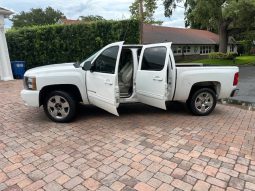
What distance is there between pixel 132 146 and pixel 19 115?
142 inches

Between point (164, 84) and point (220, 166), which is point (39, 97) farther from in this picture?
point (220, 166)

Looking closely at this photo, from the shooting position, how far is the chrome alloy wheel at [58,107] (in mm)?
5871

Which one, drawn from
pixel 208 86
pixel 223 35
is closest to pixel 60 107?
pixel 208 86

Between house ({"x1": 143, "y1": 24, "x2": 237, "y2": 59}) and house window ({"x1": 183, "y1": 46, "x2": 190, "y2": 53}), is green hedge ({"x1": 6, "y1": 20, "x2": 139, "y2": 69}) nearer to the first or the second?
house ({"x1": 143, "y1": 24, "x2": 237, "y2": 59})

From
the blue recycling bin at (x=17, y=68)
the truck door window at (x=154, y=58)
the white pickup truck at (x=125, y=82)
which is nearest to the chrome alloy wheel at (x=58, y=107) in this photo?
the white pickup truck at (x=125, y=82)

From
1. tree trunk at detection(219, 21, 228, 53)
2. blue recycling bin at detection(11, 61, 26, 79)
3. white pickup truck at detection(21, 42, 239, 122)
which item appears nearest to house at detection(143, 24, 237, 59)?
tree trunk at detection(219, 21, 228, 53)

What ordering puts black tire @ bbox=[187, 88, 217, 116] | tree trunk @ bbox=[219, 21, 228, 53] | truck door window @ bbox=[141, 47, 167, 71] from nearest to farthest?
truck door window @ bbox=[141, 47, 167, 71]
black tire @ bbox=[187, 88, 217, 116]
tree trunk @ bbox=[219, 21, 228, 53]

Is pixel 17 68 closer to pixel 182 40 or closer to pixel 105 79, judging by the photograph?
pixel 105 79

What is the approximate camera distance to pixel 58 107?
5.90 m

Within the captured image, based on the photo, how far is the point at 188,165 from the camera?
3902 mm

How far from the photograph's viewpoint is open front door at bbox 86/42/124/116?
5277mm

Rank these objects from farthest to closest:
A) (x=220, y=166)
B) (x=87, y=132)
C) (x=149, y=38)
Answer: (x=149, y=38), (x=87, y=132), (x=220, y=166)

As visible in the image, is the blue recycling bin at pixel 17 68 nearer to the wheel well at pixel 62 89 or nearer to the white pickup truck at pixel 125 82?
the white pickup truck at pixel 125 82

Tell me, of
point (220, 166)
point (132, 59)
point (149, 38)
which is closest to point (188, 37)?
point (149, 38)
